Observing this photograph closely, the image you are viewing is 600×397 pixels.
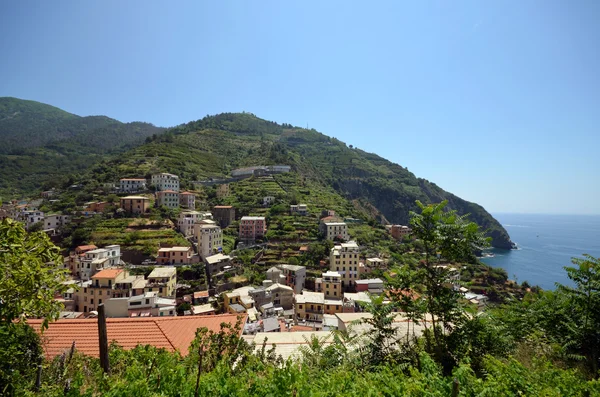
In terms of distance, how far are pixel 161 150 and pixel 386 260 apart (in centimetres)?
5764

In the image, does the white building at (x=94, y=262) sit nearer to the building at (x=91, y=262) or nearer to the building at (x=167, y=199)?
the building at (x=91, y=262)

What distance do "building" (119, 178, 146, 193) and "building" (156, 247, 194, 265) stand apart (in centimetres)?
2075

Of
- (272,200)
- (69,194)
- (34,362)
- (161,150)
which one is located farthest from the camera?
(161,150)

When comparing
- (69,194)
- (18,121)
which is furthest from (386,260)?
(18,121)

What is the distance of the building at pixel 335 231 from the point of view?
139 ft

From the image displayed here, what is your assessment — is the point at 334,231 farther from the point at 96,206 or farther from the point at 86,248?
the point at 96,206

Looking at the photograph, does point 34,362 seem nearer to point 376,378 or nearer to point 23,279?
point 23,279

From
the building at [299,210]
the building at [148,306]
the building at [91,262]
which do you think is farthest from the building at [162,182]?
the building at [148,306]

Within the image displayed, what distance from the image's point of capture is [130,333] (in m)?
7.43

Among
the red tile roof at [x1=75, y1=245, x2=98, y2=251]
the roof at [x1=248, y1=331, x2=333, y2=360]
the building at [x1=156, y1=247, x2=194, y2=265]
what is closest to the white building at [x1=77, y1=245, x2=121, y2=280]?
the red tile roof at [x1=75, y1=245, x2=98, y2=251]

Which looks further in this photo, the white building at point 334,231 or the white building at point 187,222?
the white building at point 334,231

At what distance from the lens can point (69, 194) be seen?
47219 mm

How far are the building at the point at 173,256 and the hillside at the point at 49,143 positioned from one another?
3871 cm


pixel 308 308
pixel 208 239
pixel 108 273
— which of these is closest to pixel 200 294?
pixel 108 273
